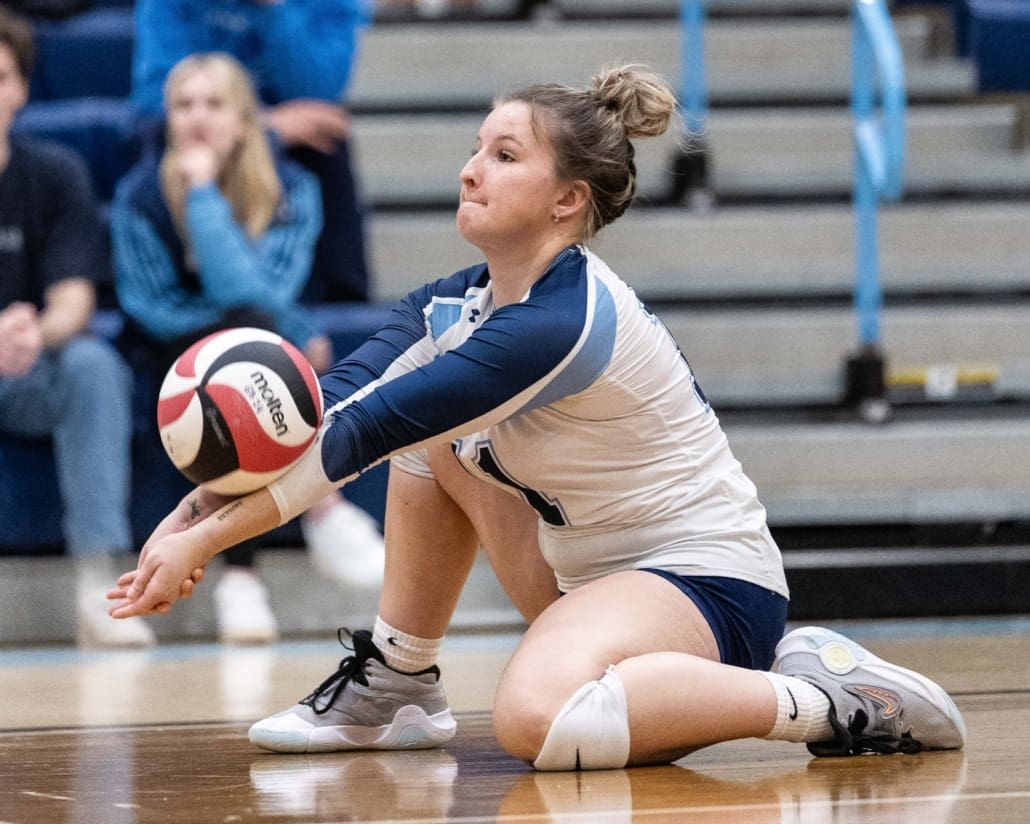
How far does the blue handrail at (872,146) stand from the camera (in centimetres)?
415

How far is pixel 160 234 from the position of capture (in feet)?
13.1

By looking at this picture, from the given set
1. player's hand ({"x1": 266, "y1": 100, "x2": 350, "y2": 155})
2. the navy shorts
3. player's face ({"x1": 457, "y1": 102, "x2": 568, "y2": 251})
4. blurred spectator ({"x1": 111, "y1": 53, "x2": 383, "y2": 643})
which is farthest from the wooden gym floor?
player's hand ({"x1": 266, "y1": 100, "x2": 350, "y2": 155})

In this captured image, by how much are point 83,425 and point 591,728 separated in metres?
2.18

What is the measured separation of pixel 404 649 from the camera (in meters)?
2.18

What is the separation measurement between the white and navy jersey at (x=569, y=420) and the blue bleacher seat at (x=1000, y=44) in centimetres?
355

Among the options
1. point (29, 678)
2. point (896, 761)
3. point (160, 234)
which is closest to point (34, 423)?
point (160, 234)

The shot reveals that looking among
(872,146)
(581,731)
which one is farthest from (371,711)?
(872,146)

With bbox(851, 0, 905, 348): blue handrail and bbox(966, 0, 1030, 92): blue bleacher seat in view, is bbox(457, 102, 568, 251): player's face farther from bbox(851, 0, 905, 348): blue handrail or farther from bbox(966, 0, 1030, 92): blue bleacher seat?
bbox(966, 0, 1030, 92): blue bleacher seat

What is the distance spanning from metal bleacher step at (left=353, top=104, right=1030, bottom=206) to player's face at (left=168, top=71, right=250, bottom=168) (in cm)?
94

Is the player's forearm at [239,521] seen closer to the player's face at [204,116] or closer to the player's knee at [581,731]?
the player's knee at [581,731]

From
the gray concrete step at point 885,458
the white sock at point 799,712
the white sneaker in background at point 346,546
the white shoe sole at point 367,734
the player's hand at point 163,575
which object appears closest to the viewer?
the player's hand at point 163,575

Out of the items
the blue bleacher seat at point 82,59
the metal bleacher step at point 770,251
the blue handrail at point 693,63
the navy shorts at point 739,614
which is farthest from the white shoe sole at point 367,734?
the blue bleacher seat at point 82,59

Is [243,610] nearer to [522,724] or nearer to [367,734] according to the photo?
[367,734]

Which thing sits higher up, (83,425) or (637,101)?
(637,101)
